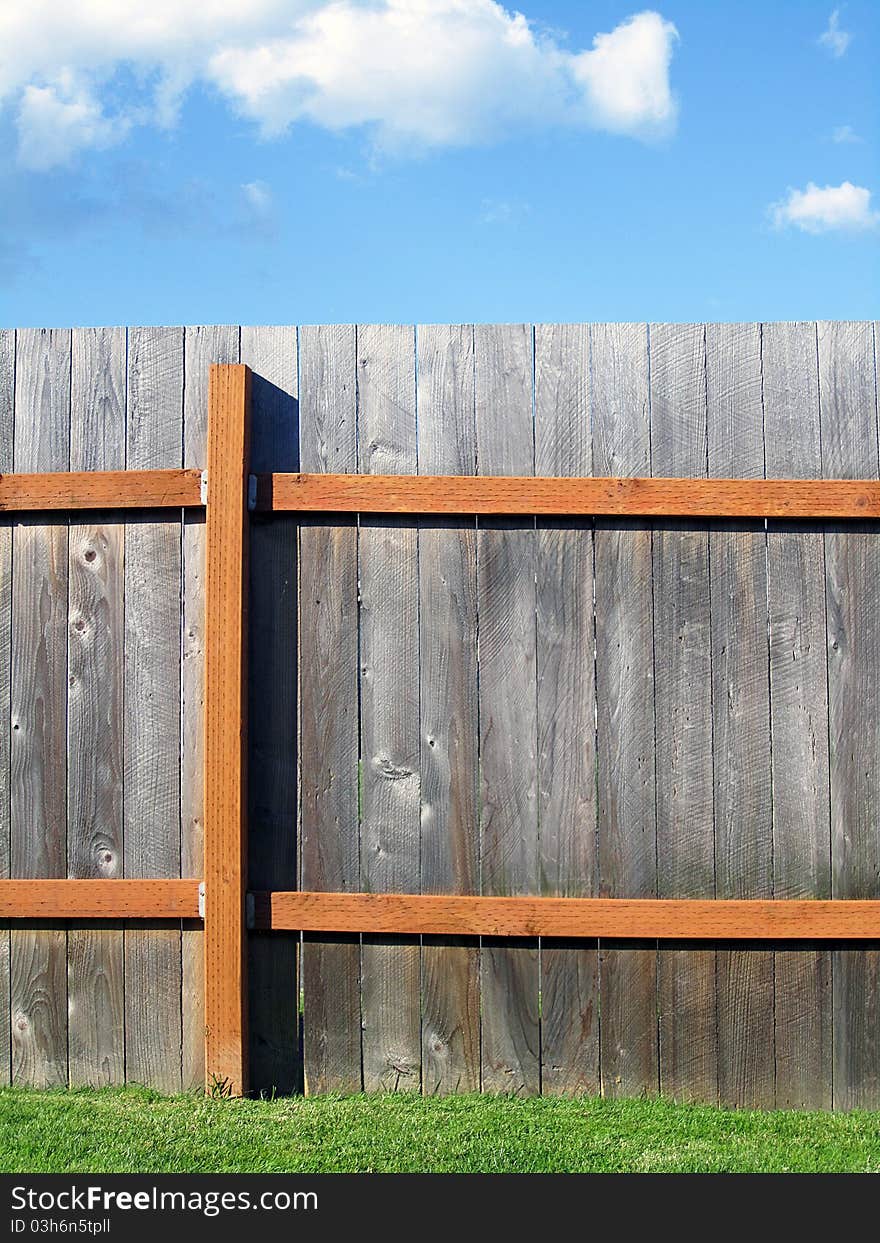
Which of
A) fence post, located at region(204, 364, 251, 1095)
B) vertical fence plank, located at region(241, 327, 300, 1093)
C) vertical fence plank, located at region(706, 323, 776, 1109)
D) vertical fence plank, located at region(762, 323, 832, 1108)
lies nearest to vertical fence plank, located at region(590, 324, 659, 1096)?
vertical fence plank, located at region(706, 323, 776, 1109)

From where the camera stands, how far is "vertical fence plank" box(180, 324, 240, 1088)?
318 centimetres

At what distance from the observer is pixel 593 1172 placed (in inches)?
103

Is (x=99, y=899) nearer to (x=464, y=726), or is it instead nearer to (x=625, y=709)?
(x=464, y=726)

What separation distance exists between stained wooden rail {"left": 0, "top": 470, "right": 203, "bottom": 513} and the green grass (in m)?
1.86

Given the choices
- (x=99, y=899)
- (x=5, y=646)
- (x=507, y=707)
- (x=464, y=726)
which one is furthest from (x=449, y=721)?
(x=5, y=646)

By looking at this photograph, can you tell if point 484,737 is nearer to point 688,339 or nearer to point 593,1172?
point 593,1172

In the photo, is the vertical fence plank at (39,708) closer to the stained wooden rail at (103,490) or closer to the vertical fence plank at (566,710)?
the stained wooden rail at (103,490)

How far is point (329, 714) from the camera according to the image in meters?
3.18

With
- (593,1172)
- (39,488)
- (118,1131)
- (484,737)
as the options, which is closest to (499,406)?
(484,737)

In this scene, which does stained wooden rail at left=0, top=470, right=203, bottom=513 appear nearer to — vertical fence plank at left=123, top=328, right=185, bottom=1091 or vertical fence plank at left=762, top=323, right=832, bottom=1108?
vertical fence plank at left=123, top=328, right=185, bottom=1091

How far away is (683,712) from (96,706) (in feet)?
6.20

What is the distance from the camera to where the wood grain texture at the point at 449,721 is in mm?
3137

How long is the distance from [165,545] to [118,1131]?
5.72 feet

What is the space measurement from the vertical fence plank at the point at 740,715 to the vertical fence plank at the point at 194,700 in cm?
162
